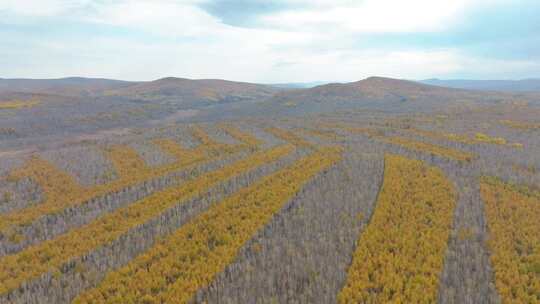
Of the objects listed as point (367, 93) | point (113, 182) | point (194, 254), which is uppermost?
point (367, 93)

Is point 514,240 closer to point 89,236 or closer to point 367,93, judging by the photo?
point 89,236

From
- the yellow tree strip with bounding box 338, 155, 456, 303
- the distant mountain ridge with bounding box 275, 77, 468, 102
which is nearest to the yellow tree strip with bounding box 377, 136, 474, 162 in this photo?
the yellow tree strip with bounding box 338, 155, 456, 303

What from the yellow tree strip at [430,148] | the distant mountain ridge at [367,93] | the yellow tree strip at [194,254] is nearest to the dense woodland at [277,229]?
the yellow tree strip at [194,254]

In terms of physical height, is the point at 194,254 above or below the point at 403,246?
below

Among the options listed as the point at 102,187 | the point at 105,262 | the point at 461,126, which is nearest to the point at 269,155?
the point at 102,187

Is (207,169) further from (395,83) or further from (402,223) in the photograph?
(395,83)

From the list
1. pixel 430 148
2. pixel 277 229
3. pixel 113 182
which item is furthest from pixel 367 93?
pixel 277 229

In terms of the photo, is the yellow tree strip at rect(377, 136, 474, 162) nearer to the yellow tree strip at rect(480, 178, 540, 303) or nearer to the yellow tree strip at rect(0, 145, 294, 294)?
the yellow tree strip at rect(480, 178, 540, 303)

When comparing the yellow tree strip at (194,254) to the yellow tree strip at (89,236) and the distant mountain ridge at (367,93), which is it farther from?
the distant mountain ridge at (367,93)
